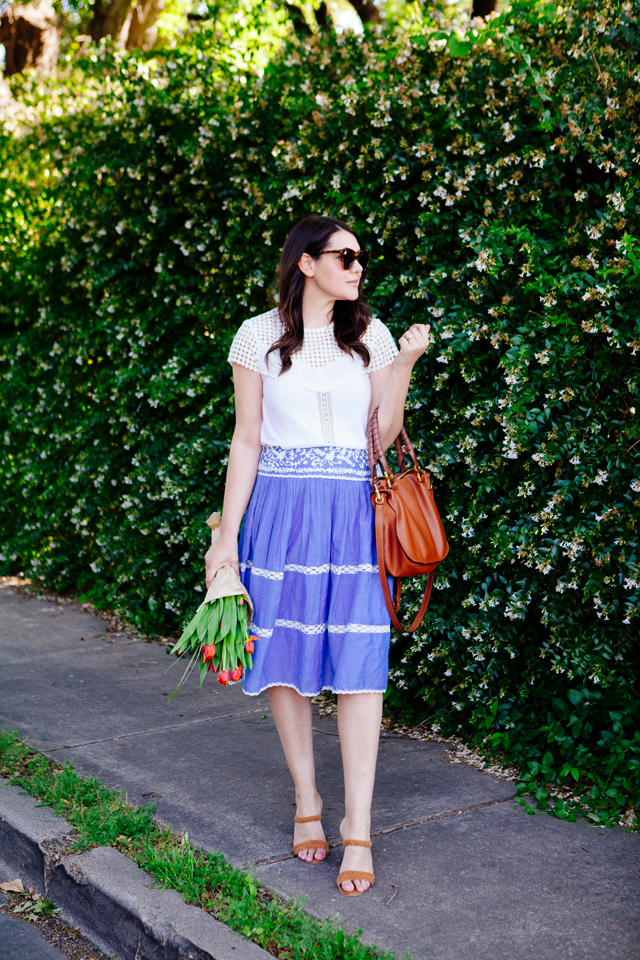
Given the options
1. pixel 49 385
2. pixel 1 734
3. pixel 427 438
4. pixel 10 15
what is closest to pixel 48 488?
pixel 49 385

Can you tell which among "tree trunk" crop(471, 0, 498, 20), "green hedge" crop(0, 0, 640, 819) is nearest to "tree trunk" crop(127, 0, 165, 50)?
"tree trunk" crop(471, 0, 498, 20)

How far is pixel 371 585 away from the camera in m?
2.76

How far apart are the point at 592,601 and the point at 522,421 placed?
0.73 metres

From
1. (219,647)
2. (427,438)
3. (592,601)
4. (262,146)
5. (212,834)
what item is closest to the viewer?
(219,647)

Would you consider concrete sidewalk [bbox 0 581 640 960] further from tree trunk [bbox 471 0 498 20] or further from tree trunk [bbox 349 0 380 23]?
tree trunk [bbox 349 0 380 23]

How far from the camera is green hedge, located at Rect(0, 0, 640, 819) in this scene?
3.24 m

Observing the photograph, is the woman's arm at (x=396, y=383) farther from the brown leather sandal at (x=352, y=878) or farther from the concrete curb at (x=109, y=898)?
the concrete curb at (x=109, y=898)

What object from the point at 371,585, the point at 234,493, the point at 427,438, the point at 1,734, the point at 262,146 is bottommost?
the point at 1,734

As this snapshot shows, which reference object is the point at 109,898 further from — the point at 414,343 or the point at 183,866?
the point at 414,343

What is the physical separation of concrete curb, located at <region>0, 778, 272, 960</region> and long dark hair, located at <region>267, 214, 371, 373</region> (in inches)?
64.5

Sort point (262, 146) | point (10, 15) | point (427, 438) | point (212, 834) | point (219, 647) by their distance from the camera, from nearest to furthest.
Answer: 1. point (219, 647)
2. point (212, 834)
3. point (427, 438)
4. point (262, 146)
5. point (10, 15)

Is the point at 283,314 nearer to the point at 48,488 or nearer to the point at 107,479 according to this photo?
the point at 107,479

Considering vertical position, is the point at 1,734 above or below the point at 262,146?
below

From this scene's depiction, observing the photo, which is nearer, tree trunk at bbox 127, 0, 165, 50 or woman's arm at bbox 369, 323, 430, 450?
woman's arm at bbox 369, 323, 430, 450
